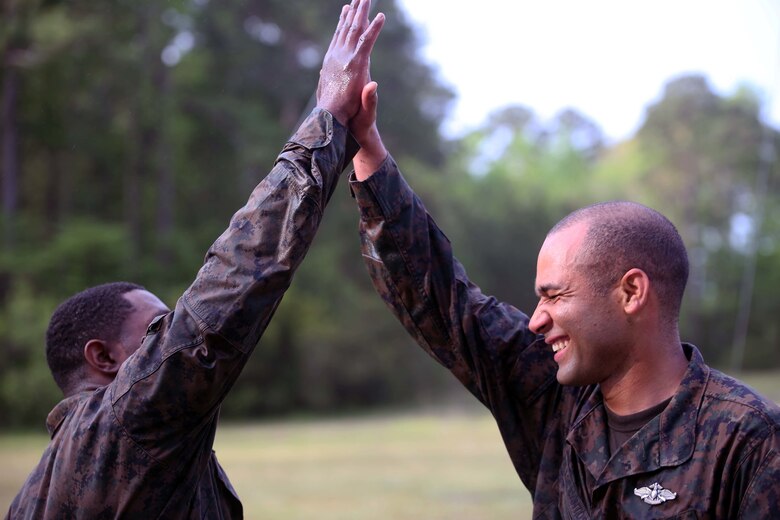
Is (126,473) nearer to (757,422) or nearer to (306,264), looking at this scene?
(757,422)

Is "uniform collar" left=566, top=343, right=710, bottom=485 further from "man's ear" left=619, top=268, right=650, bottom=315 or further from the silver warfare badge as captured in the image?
"man's ear" left=619, top=268, right=650, bottom=315

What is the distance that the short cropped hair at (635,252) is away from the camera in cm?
190

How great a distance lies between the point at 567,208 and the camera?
42.9 feet

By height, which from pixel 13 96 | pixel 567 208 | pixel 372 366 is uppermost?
pixel 13 96

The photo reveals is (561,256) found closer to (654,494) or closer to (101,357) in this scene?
(654,494)

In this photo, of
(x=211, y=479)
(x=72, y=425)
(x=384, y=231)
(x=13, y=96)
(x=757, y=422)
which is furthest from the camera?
(x=13, y=96)

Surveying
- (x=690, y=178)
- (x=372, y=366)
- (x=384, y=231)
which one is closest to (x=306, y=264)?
(x=372, y=366)

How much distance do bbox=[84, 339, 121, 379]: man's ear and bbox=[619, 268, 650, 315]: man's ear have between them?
3.73ft

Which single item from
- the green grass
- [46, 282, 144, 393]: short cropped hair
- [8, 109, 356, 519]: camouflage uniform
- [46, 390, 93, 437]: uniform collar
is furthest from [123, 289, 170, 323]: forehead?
the green grass

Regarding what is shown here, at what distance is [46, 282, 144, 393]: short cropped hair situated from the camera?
212 centimetres

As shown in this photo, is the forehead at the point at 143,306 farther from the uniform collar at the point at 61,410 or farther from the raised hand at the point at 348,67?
the raised hand at the point at 348,67

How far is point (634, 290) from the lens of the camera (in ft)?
6.21

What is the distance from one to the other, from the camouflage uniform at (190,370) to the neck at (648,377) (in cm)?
72

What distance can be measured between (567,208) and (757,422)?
38.0 feet
